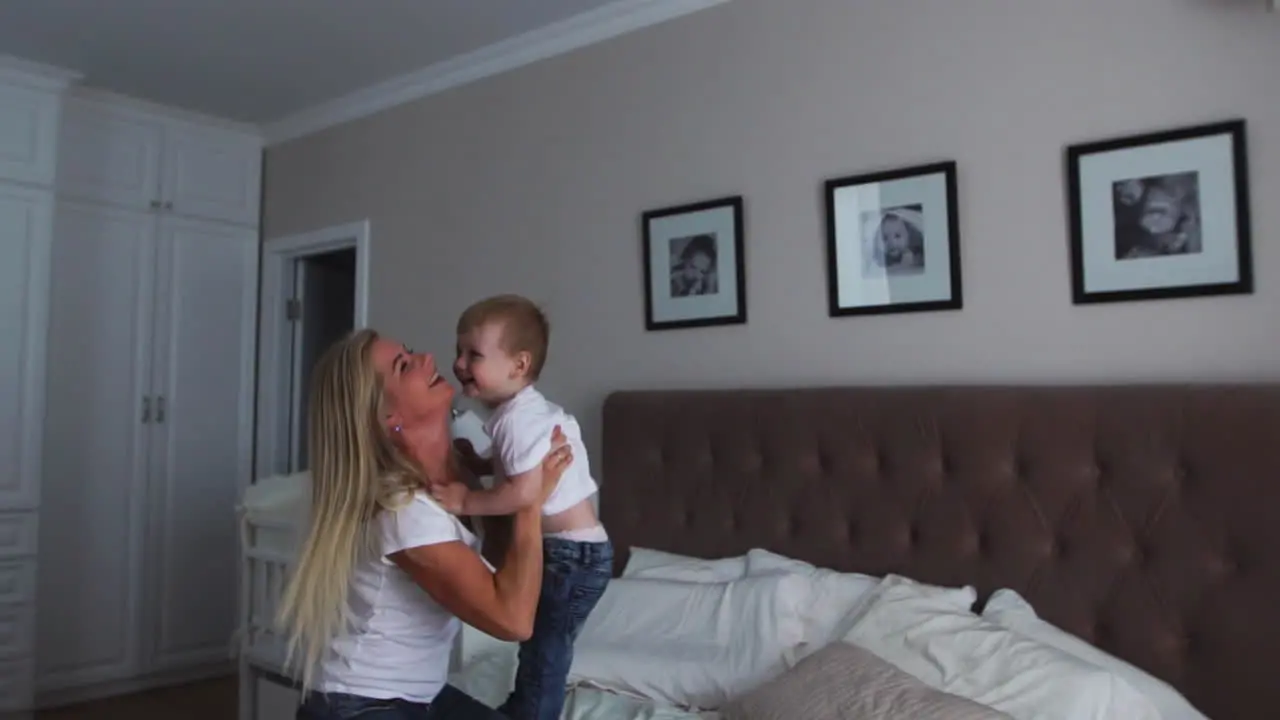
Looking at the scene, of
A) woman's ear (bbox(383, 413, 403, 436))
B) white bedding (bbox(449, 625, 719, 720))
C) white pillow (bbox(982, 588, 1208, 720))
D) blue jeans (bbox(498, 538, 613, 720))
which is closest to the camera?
woman's ear (bbox(383, 413, 403, 436))

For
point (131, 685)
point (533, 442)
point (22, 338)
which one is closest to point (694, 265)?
point (533, 442)

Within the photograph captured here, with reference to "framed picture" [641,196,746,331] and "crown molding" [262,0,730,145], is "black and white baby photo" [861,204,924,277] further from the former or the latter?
"crown molding" [262,0,730,145]

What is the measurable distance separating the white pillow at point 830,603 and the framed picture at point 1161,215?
86cm

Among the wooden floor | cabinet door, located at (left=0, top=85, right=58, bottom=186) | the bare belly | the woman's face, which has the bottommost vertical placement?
the wooden floor

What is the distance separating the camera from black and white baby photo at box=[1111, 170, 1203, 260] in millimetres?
2189

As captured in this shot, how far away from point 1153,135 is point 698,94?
4.42 ft

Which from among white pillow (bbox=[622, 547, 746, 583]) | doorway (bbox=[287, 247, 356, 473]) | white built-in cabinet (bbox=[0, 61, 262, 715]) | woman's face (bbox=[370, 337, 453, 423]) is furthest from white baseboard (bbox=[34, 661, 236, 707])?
woman's face (bbox=[370, 337, 453, 423])

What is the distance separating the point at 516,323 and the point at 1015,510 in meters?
1.25

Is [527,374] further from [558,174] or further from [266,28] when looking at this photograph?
[266,28]

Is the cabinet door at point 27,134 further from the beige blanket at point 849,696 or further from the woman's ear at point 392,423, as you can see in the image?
the beige blanket at point 849,696

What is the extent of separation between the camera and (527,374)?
1.86 m

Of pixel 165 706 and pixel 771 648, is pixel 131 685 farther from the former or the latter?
pixel 771 648

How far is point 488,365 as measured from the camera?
1.82m

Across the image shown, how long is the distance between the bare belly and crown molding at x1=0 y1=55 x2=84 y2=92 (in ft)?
11.0
